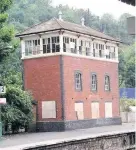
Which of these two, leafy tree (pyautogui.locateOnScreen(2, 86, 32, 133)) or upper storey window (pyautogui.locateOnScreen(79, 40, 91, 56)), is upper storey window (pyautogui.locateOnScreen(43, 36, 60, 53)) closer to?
upper storey window (pyautogui.locateOnScreen(79, 40, 91, 56))

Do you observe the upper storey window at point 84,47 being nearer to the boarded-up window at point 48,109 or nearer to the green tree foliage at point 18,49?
the green tree foliage at point 18,49

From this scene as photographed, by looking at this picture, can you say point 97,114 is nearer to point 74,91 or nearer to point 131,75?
point 74,91

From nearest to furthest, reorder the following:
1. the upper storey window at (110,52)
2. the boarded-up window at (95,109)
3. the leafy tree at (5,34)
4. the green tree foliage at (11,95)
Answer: the leafy tree at (5,34) → the green tree foliage at (11,95) → the boarded-up window at (95,109) → the upper storey window at (110,52)

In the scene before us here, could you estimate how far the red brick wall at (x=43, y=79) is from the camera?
94.7 feet

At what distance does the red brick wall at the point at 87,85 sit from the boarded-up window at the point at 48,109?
0.96 meters

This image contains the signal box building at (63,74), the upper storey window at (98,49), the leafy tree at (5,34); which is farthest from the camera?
the upper storey window at (98,49)

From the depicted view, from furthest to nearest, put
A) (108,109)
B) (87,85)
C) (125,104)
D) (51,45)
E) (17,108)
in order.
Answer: (125,104) < (108,109) < (87,85) < (51,45) < (17,108)

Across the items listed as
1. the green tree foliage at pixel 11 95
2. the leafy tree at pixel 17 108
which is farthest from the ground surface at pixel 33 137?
the green tree foliage at pixel 11 95

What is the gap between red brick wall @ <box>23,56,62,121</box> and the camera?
28.9 meters

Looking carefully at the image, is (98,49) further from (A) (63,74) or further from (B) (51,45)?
(A) (63,74)

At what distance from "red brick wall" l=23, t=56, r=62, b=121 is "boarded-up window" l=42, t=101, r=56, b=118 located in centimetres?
27

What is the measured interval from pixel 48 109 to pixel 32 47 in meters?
4.70

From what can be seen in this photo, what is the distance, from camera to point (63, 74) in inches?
1126

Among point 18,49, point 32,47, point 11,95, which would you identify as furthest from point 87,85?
point 18,49
